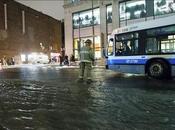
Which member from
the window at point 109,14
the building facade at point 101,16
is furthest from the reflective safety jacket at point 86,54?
the window at point 109,14

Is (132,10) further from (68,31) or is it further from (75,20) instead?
(68,31)

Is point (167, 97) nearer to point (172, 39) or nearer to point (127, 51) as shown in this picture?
point (172, 39)

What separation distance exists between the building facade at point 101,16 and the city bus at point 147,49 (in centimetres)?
1915

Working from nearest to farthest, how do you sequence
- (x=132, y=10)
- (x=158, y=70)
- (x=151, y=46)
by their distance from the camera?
(x=158, y=70) → (x=151, y=46) → (x=132, y=10)

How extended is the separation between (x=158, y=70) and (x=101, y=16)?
28.4 m

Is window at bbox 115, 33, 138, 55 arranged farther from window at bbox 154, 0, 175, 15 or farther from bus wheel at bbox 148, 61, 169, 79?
window at bbox 154, 0, 175, 15

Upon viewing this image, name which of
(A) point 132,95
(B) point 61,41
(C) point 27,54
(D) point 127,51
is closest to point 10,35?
(C) point 27,54

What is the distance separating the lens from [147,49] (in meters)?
16.8

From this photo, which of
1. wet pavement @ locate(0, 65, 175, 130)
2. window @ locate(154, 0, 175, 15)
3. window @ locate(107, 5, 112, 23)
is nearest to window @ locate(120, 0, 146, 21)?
window @ locate(154, 0, 175, 15)

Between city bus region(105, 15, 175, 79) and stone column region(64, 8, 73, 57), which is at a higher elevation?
stone column region(64, 8, 73, 57)

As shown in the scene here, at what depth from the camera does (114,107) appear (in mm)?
7496

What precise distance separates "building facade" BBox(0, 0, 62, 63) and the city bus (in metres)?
50.0

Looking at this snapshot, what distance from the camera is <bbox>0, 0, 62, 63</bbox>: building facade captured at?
6719 centimetres

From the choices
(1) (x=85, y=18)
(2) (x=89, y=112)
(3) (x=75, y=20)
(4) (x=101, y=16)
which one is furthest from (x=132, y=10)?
(2) (x=89, y=112)
